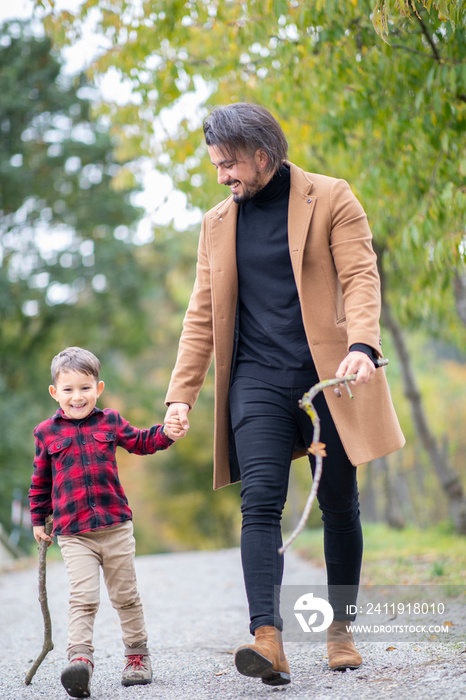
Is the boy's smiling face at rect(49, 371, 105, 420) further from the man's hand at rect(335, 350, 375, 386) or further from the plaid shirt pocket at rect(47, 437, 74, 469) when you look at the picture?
the man's hand at rect(335, 350, 375, 386)

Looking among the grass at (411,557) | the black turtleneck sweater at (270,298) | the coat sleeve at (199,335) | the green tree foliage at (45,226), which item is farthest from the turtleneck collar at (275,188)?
the green tree foliage at (45,226)

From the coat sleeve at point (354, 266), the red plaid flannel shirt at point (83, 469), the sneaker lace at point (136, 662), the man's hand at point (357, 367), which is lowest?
the sneaker lace at point (136, 662)

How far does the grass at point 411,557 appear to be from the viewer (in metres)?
6.00

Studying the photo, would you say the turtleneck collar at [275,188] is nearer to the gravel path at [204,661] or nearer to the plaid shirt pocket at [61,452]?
the plaid shirt pocket at [61,452]

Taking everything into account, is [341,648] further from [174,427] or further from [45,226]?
[45,226]

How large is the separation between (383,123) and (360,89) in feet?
0.98

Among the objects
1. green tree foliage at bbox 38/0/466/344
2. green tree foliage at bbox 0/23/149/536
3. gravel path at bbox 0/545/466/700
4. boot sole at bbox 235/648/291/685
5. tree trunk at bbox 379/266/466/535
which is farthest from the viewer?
green tree foliage at bbox 0/23/149/536

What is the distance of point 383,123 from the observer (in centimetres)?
538

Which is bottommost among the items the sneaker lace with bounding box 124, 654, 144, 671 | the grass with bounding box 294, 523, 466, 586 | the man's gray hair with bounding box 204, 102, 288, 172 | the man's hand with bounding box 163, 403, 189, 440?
the grass with bounding box 294, 523, 466, 586

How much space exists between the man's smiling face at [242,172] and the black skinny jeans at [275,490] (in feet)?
2.60

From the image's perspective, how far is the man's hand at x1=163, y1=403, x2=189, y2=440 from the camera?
10.8 ft

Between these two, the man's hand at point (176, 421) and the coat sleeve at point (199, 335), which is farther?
the coat sleeve at point (199, 335)

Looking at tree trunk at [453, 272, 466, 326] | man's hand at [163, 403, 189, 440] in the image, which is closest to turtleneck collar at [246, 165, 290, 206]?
man's hand at [163, 403, 189, 440]

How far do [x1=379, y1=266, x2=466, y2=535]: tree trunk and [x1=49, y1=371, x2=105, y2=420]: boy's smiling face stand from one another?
6.52 m
